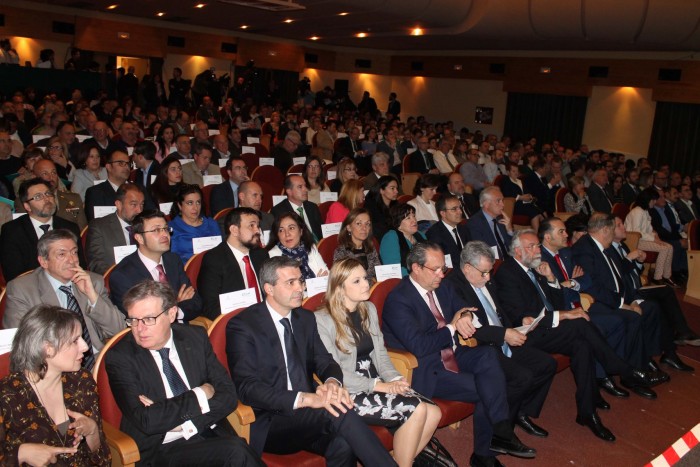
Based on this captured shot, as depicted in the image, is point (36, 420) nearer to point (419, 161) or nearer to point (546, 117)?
point (419, 161)

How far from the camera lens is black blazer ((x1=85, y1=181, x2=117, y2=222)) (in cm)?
516

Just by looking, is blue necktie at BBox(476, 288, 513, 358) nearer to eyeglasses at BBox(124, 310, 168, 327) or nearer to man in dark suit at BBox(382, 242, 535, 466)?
man in dark suit at BBox(382, 242, 535, 466)

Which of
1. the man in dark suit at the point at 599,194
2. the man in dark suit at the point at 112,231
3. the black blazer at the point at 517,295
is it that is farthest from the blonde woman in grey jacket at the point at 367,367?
the man in dark suit at the point at 599,194

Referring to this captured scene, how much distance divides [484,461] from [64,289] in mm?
2458

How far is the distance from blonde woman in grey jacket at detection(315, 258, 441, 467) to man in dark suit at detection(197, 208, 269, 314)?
882 mm

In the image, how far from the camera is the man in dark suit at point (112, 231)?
13.7ft

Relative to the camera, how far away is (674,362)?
5.13m

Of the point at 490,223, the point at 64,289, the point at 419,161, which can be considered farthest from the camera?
the point at 419,161

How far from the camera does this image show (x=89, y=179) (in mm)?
5824

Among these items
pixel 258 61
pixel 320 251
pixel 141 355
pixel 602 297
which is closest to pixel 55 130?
pixel 320 251

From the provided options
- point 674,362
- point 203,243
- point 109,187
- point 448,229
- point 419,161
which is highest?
point 419,161

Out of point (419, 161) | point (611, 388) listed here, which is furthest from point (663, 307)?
point (419, 161)

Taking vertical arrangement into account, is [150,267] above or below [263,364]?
above

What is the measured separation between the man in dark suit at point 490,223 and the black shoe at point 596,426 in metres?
1.87
